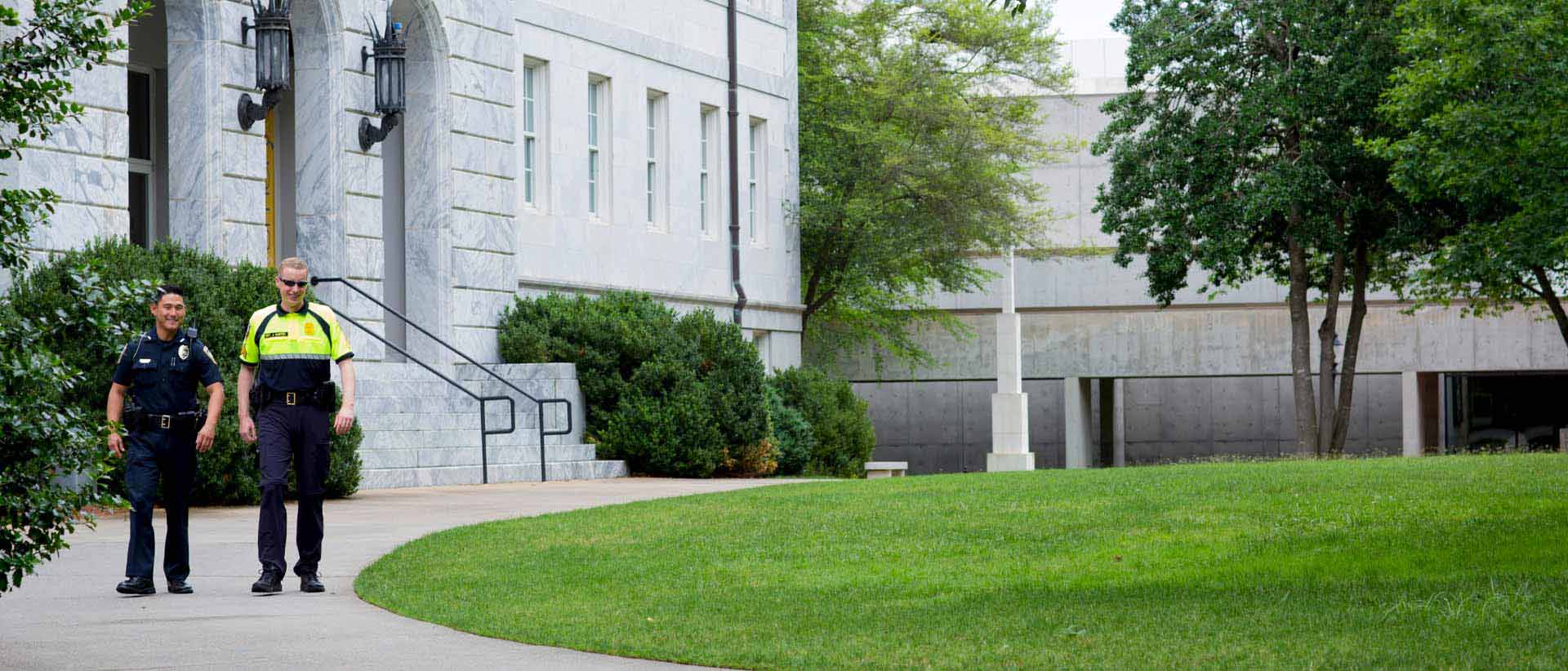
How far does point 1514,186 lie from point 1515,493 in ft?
52.9

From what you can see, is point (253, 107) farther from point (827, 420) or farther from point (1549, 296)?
point (1549, 296)

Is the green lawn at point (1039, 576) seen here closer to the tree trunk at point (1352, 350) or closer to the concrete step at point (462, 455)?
the concrete step at point (462, 455)

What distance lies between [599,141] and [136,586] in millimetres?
18419

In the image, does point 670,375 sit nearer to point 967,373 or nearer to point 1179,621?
point 1179,621

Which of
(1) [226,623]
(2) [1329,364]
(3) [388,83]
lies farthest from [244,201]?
(2) [1329,364]

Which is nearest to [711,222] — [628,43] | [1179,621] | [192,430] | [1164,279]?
[628,43]

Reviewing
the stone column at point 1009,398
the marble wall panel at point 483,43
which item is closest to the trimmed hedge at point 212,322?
the marble wall panel at point 483,43

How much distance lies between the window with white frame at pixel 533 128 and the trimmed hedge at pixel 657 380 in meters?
1.75

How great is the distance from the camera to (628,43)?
1117 inches

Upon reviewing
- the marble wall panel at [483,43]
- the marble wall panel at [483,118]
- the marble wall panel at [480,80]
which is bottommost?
the marble wall panel at [483,118]

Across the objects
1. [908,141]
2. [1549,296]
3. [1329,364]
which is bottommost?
[1329,364]

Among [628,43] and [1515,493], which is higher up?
[628,43]

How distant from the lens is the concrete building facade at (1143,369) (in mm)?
45656

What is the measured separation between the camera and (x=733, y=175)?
3139 cm
